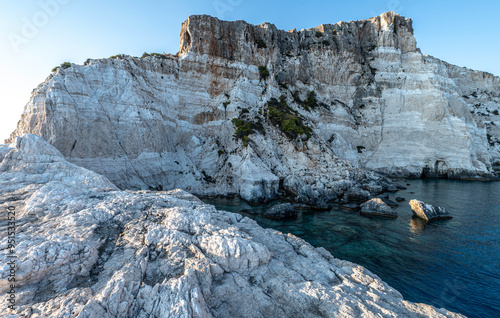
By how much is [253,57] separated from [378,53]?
107 feet

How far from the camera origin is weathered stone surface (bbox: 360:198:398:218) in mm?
22083

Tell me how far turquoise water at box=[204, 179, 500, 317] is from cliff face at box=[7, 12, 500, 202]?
6.01m

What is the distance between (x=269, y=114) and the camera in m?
38.2

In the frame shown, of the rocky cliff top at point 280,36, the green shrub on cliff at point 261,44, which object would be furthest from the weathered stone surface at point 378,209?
the green shrub on cliff at point 261,44

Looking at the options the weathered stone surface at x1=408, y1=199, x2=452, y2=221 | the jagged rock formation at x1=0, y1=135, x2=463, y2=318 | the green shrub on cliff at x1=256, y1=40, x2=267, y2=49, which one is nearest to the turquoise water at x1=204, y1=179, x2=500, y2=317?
the weathered stone surface at x1=408, y1=199, x2=452, y2=221

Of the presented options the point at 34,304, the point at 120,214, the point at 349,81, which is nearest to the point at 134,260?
the point at 34,304

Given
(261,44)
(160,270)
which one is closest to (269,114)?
(261,44)

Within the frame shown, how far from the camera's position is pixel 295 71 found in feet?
158

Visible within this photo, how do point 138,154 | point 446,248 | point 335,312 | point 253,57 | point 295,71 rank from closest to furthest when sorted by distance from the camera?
point 335,312 < point 446,248 < point 138,154 < point 253,57 < point 295,71

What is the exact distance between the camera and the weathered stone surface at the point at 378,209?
22.1 meters

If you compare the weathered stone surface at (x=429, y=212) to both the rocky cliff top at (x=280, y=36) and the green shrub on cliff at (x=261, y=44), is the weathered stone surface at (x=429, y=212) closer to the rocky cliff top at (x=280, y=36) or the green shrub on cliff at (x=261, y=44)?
the rocky cliff top at (x=280, y=36)

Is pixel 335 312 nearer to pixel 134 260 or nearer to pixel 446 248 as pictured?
pixel 134 260

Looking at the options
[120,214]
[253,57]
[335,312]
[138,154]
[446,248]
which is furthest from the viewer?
[253,57]

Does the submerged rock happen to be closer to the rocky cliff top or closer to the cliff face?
the cliff face
